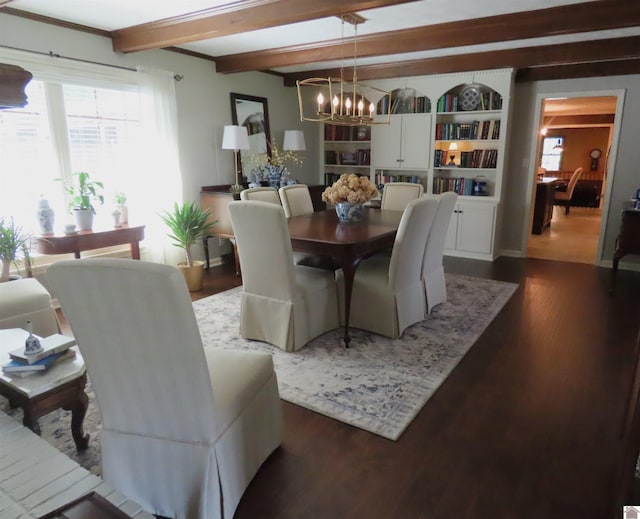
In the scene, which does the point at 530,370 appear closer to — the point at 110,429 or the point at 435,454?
the point at 435,454

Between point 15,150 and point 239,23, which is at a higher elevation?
point 239,23

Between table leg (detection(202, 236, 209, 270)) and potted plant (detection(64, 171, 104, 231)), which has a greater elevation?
potted plant (detection(64, 171, 104, 231))

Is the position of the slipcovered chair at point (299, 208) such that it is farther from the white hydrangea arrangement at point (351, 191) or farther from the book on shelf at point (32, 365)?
the book on shelf at point (32, 365)

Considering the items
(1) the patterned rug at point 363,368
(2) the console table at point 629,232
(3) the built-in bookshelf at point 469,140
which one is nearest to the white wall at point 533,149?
(3) the built-in bookshelf at point 469,140

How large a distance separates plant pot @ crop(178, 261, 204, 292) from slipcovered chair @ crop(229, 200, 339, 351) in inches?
53.4

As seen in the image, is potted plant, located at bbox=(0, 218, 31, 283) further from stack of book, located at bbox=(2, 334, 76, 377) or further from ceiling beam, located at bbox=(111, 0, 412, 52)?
ceiling beam, located at bbox=(111, 0, 412, 52)

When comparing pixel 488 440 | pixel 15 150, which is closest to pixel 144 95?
pixel 15 150

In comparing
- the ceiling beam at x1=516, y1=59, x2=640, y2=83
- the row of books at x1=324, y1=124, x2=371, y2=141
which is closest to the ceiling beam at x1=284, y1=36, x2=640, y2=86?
the ceiling beam at x1=516, y1=59, x2=640, y2=83

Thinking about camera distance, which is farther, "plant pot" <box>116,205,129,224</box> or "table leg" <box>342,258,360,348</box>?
"plant pot" <box>116,205,129,224</box>

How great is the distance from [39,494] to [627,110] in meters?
6.29

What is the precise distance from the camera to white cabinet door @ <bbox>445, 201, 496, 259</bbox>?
5684 mm

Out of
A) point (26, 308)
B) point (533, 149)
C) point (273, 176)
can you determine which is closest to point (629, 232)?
point (533, 149)

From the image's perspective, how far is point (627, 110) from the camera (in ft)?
16.9

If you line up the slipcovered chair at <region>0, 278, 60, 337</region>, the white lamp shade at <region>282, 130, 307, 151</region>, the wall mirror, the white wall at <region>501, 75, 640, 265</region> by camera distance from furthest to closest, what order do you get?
the white lamp shade at <region>282, 130, 307, 151</region> < the wall mirror < the white wall at <region>501, 75, 640, 265</region> < the slipcovered chair at <region>0, 278, 60, 337</region>
